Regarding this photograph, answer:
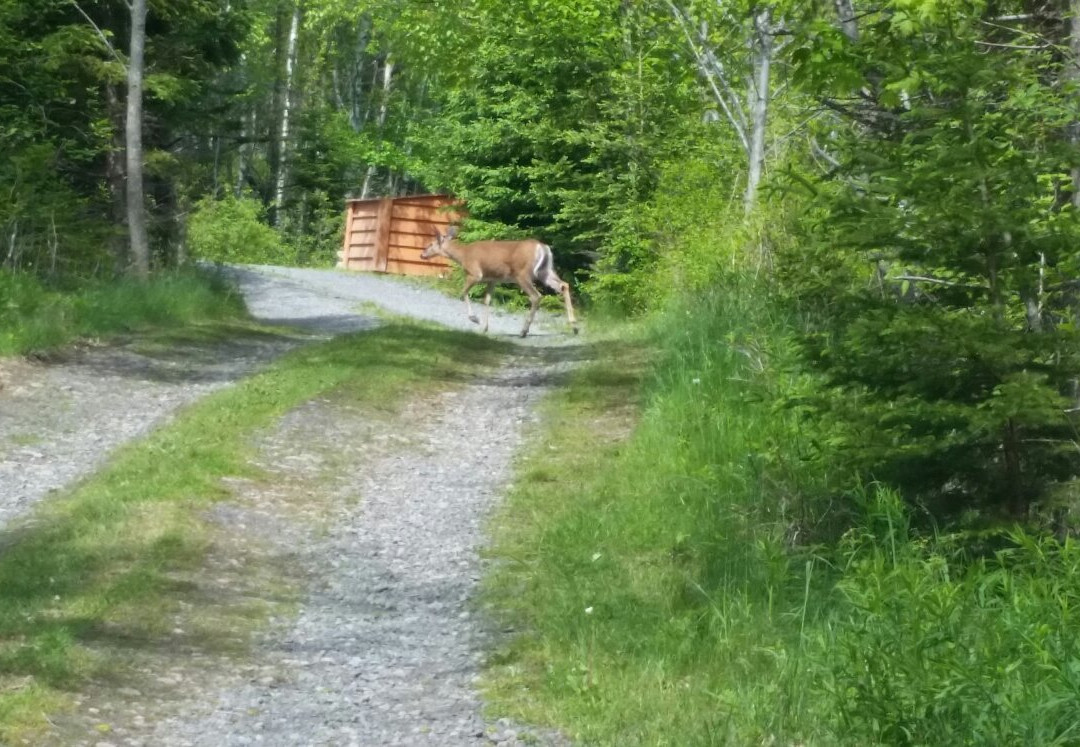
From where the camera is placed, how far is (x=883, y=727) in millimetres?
5258

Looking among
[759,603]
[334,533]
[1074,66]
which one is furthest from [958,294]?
[334,533]

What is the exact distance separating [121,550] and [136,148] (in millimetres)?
15504

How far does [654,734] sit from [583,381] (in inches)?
437

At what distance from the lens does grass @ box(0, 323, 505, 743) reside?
259 inches

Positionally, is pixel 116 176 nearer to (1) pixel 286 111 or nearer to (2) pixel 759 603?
(2) pixel 759 603

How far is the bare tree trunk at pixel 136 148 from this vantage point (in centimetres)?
2245

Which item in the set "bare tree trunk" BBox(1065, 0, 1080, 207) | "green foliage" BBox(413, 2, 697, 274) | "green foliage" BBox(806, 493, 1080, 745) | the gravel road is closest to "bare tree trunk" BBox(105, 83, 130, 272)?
the gravel road

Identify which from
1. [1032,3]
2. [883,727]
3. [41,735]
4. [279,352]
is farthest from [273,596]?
[279,352]

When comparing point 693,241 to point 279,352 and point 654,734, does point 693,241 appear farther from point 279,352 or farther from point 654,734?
point 654,734

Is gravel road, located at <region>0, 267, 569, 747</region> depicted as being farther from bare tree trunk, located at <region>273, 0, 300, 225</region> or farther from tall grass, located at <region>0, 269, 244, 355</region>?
bare tree trunk, located at <region>273, 0, 300, 225</region>

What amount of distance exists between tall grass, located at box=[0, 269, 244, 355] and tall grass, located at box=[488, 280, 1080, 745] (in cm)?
800

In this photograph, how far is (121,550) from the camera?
8.78 meters

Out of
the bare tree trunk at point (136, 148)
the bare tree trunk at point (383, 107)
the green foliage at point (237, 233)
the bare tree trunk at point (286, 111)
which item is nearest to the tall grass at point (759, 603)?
the bare tree trunk at point (136, 148)

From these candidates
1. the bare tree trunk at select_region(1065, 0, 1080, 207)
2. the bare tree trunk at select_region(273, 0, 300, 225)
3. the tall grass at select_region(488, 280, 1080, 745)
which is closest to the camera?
the tall grass at select_region(488, 280, 1080, 745)
